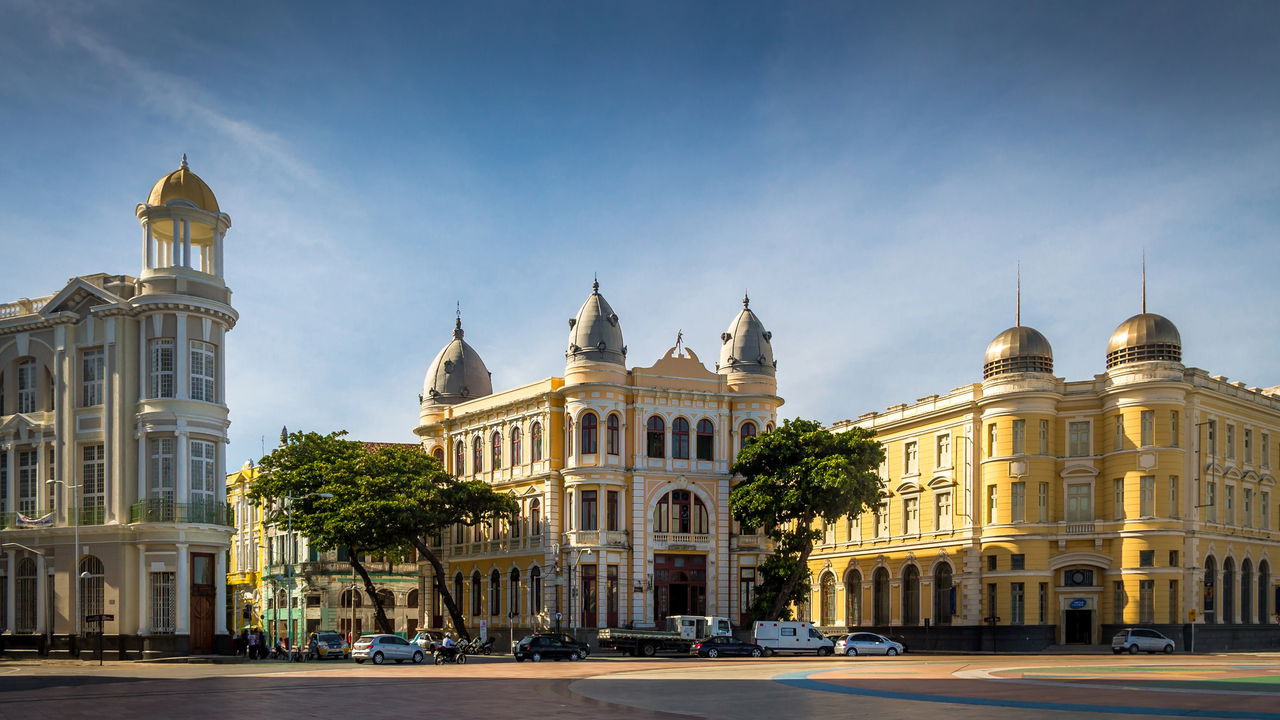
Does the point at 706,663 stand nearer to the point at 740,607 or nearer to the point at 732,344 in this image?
the point at 740,607

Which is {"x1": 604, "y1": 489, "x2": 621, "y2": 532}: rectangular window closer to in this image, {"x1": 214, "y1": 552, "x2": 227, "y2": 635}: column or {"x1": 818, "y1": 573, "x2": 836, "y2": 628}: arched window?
{"x1": 214, "y1": 552, "x2": 227, "y2": 635}: column

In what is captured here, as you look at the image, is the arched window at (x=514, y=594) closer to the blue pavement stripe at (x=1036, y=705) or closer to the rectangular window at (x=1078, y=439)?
the rectangular window at (x=1078, y=439)

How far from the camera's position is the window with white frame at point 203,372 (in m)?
59.4

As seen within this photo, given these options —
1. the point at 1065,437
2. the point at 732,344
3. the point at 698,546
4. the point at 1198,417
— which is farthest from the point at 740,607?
the point at 1198,417

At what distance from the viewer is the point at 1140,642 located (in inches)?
2805

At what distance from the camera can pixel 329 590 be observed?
9988 cm

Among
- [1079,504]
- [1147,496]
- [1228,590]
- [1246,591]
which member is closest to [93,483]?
[1079,504]

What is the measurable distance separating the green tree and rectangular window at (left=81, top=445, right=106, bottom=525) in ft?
111

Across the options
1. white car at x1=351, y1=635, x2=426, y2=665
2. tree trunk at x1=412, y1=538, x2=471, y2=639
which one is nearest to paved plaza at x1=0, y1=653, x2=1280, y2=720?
white car at x1=351, y1=635, x2=426, y2=665

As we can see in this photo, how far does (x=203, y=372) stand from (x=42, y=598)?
481 inches

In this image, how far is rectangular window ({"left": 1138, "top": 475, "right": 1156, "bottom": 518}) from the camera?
7838 cm

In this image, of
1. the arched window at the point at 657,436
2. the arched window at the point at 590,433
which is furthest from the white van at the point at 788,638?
the arched window at the point at 590,433

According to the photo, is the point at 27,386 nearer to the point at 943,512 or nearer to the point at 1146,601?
A: the point at 943,512

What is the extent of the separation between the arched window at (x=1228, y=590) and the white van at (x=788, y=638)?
27982 mm
